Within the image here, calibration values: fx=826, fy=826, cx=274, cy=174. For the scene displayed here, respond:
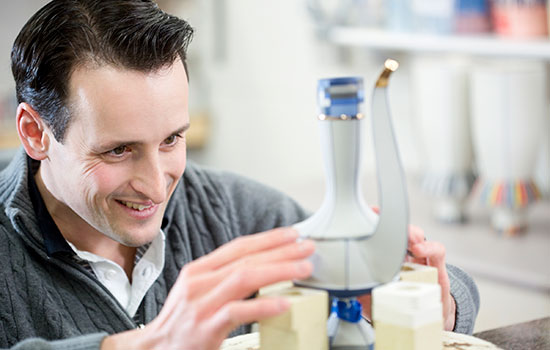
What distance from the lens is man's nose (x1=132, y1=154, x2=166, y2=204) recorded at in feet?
2.79

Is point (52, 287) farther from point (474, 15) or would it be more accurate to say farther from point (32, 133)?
point (474, 15)

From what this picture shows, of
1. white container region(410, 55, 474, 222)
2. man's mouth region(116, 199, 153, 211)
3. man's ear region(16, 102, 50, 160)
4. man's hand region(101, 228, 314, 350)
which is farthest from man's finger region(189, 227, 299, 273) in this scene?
white container region(410, 55, 474, 222)

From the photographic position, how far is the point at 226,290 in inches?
25.7

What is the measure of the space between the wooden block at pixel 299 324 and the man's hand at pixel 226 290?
0.02m

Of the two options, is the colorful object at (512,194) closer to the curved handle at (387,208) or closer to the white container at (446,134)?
the white container at (446,134)

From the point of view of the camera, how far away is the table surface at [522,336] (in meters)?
0.83

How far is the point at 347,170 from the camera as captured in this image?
704 mm

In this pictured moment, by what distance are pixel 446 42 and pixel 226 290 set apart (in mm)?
1378

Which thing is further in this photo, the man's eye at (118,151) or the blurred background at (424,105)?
the blurred background at (424,105)

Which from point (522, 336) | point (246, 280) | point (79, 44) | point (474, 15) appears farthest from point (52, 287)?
point (474, 15)

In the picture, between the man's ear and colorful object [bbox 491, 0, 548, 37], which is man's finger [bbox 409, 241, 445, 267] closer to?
the man's ear

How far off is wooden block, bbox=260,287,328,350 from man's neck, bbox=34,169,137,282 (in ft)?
1.24

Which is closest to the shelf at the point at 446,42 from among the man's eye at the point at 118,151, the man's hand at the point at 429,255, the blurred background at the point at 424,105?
the blurred background at the point at 424,105

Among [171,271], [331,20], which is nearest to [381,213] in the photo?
[171,271]
